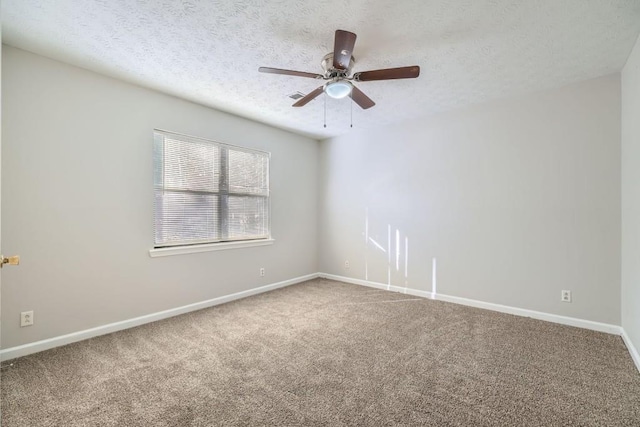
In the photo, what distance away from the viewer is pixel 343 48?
1956mm

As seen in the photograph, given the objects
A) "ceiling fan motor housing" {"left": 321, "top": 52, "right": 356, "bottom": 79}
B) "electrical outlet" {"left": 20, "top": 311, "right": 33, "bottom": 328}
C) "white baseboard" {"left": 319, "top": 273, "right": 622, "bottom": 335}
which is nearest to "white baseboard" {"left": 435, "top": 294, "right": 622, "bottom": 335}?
"white baseboard" {"left": 319, "top": 273, "right": 622, "bottom": 335}

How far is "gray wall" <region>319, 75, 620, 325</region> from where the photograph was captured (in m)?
2.88

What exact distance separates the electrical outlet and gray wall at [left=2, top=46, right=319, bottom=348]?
0.03m

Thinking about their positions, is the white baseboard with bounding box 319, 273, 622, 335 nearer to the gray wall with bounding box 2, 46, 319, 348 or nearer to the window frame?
the window frame

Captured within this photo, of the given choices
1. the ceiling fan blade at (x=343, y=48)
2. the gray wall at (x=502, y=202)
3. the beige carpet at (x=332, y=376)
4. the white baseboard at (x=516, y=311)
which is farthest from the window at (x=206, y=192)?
the ceiling fan blade at (x=343, y=48)

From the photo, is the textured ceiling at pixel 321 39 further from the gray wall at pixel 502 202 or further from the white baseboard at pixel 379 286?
the white baseboard at pixel 379 286

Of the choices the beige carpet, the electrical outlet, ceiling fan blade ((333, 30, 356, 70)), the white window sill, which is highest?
ceiling fan blade ((333, 30, 356, 70))

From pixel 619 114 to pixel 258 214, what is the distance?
13.6 feet

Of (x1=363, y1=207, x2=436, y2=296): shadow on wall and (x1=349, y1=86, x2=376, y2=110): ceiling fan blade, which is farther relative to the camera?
(x1=363, y1=207, x2=436, y2=296): shadow on wall

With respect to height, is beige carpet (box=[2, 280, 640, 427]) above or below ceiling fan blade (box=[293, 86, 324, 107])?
below

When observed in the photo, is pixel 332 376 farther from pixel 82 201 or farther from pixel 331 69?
pixel 82 201

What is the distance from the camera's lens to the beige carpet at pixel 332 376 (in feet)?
5.71

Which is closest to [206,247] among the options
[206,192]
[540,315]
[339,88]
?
[206,192]

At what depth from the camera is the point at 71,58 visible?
254 centimetres
